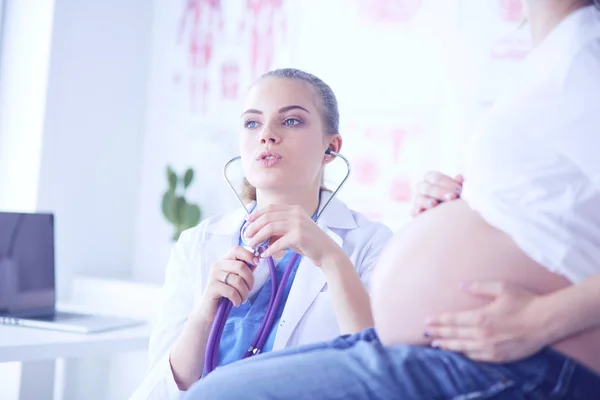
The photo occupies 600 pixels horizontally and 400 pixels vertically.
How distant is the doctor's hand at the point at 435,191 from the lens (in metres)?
0.85

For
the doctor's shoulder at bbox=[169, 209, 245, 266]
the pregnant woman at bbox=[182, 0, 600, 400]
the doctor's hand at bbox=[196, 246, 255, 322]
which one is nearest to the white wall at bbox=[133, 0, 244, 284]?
the doctor's shoulder at bbox=[169, 209, 245, 266]

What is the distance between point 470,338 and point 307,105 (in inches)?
30.6

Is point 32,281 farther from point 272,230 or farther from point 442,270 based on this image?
point 442,270

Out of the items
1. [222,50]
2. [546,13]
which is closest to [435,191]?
[546,13]

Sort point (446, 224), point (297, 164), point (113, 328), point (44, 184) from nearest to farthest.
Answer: point (446, 224), point (297, 164), point (113, 328), point (44, 184)

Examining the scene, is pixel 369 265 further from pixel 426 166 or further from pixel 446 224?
pixel 426 166

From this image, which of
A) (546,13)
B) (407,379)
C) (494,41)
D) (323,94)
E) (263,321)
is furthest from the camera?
(494,41)

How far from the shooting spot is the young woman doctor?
3.55ft

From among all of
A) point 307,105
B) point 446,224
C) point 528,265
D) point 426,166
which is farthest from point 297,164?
point 426,166

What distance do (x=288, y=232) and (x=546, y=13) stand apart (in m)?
0.52

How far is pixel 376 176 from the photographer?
219 cm

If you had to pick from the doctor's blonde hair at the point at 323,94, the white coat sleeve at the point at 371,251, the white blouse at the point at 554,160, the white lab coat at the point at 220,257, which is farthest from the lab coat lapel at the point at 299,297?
the white blouse at the point at 554,160

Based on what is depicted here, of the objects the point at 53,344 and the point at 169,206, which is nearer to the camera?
the point at 53,344

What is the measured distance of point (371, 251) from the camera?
134cm
